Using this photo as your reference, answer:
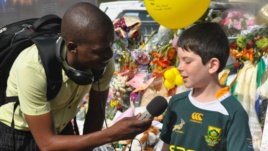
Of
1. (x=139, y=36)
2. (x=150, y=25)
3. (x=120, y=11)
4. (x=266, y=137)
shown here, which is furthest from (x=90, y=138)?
(x=120, y=11)

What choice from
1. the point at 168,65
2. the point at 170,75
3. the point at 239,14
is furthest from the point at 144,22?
the point at 170,75

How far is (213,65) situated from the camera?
2.44 meters

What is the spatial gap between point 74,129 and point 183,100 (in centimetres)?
72

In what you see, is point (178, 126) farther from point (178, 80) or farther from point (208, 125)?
point (178, 80)

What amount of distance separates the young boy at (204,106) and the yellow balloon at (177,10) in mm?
1235

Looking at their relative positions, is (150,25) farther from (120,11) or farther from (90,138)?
(90,138)

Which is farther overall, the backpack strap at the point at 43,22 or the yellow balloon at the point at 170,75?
the yellow balloon at the point at 170,75

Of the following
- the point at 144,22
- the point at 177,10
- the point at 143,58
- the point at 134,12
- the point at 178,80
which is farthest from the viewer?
the point at 134,12

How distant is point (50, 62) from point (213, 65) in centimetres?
85

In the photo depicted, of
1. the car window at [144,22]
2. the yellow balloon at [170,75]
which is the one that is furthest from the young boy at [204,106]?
the car window at [144,22]

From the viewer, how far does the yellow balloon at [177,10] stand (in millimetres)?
3789

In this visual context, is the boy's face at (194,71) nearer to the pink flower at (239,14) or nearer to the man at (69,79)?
the man at (69,79)

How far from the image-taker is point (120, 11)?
21.2 feet

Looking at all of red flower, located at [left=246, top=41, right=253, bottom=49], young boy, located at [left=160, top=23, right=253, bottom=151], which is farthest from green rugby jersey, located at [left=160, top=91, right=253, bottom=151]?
red flower, located at [left=246, top=41, right=253, bottom=49]
